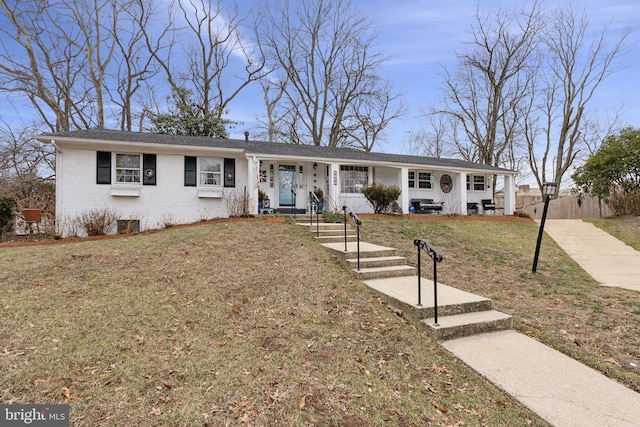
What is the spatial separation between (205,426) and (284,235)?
636cm

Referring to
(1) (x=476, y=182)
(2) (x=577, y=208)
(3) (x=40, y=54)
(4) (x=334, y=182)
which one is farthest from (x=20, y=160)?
(2) (x=577, y=208)

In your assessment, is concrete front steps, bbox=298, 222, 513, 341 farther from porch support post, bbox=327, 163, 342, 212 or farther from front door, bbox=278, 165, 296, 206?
front door, bbox=278, 165, 296, 206

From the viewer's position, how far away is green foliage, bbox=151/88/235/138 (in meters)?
19.8

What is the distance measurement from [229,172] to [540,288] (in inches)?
437

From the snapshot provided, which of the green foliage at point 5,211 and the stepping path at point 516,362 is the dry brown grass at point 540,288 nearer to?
the stepping path at point 516,362

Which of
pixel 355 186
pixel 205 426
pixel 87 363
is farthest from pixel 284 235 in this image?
pixel 355 186

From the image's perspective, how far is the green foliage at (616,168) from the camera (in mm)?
14492

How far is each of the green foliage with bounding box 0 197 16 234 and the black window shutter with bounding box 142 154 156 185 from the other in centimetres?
433

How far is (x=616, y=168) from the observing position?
48.4 feet

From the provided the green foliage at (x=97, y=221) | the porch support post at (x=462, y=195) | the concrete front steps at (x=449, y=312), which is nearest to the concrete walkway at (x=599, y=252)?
the porch support post at (x=462, y=195)

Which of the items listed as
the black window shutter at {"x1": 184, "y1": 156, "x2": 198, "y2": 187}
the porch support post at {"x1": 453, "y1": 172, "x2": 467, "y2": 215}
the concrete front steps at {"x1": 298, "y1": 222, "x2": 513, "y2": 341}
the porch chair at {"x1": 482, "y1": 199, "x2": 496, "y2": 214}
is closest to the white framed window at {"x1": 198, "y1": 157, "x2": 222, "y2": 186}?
the black window shutter at {"x1": 184, "y1": 156, "x2": 198, "y2": 187}

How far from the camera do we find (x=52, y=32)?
63.8 feet

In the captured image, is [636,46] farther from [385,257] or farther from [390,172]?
[385,257]

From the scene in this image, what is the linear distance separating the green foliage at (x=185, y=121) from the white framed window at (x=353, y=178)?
1014 cm
